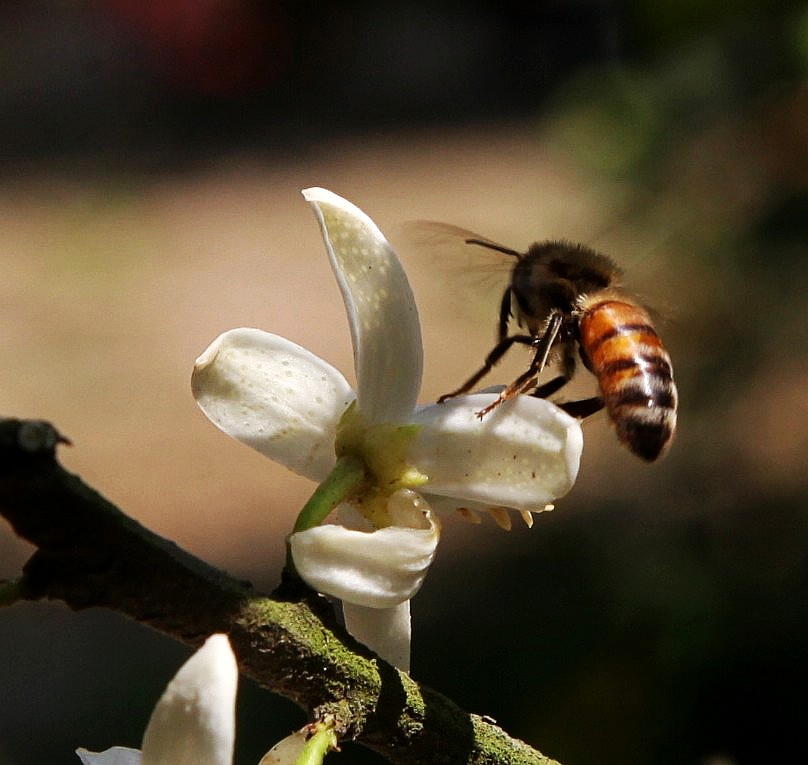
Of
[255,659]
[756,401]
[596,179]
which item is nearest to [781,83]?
[596,179]

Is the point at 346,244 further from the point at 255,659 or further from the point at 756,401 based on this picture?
the point at 756,401

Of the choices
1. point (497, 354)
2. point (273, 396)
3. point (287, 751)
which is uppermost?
point (497, 354)

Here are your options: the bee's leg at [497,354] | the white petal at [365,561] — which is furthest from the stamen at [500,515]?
the bee's leg at [497,354]

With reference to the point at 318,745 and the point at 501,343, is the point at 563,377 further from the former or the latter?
the point at 318,745

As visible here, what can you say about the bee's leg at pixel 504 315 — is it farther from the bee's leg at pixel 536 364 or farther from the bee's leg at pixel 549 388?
the bee's leg at pixel 549 388

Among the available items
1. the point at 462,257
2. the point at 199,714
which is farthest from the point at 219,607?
the point at 462,257

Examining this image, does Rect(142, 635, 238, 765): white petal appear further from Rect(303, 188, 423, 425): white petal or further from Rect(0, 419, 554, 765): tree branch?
Rect(303, 188, 423, 425): white petal
